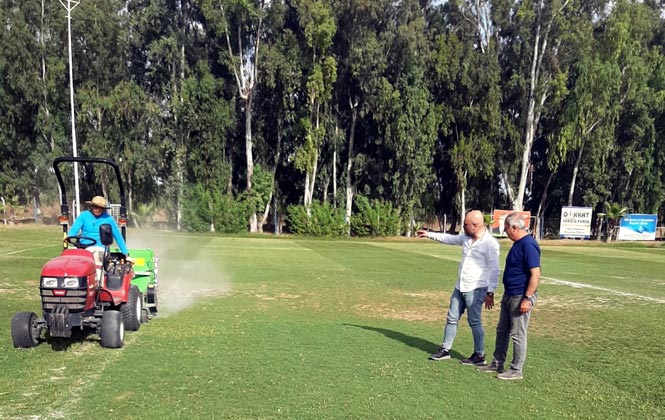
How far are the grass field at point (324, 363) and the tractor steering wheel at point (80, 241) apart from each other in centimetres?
143

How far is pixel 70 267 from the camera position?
6.44 m

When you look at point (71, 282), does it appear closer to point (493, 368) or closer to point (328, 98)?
point (493, 368)

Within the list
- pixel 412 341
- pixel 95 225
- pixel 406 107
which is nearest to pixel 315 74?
pixel 406 107

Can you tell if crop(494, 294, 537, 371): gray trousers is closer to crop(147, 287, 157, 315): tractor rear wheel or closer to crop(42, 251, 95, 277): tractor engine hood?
crop(42, 251, 95, 277): tractor engine hood

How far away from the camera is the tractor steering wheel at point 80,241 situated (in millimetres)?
7248

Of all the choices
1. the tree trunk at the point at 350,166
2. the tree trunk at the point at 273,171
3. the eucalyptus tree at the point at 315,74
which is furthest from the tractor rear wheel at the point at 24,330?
the tree trunk at the point at 350,166

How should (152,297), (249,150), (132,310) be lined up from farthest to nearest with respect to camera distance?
(249,150) → (152,297) → (132,310)

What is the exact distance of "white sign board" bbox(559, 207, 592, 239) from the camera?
43469 millimetres

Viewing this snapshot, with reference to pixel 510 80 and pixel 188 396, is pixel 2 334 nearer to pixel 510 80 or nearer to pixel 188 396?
pixel 188 396

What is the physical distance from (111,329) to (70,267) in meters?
1.07

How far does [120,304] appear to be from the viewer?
298 inches

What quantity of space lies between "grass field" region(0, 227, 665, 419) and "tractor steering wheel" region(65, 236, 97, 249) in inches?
56.1

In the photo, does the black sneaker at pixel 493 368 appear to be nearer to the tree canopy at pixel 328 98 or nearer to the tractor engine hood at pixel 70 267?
the tractor engine hood at pixel 70 267

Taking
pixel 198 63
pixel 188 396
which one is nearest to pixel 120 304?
pixel 188 396
